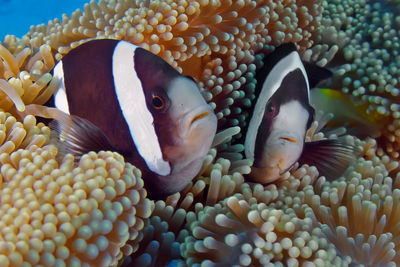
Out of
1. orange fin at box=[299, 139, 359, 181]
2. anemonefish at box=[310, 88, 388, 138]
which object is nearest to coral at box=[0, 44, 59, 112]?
orange fin at box=[299, 139, 359, 181]

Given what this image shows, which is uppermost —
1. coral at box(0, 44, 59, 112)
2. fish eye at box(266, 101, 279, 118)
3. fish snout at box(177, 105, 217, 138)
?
coral at box(0, 44, 59, 112)

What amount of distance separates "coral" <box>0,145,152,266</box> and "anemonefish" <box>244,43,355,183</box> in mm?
424

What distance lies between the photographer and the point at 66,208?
1.86 ft

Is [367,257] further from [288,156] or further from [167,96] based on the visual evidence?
[167,96]

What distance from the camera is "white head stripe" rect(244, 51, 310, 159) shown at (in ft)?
3.40

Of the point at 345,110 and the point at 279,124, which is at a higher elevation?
the point at 279,124

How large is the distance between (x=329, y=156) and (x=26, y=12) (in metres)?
5.75

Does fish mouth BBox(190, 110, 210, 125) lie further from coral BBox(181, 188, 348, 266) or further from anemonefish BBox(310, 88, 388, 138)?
anemonefish BBox(310, 88, 388, 138)

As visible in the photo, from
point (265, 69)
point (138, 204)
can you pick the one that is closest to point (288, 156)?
point (265, 69)

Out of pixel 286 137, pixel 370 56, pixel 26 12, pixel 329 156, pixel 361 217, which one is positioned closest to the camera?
pixel 361 217

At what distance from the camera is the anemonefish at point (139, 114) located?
0.74 m

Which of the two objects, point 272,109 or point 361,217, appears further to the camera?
point 272,109

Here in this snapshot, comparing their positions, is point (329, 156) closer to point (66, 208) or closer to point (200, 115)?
point (200, 115)

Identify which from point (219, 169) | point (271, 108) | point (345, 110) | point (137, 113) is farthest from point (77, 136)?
point (345, 110)
